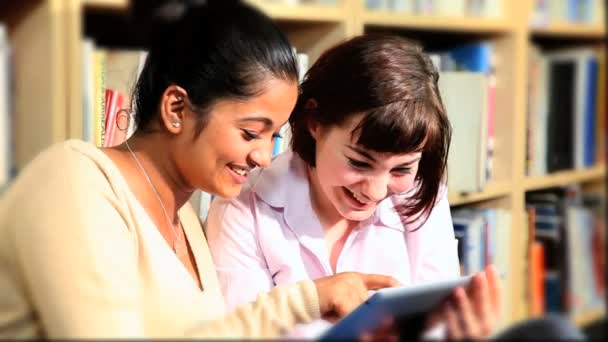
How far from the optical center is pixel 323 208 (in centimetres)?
68

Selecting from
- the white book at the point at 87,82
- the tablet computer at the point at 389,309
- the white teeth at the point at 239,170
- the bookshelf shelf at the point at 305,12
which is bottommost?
the tablet computer at the point at 389,309

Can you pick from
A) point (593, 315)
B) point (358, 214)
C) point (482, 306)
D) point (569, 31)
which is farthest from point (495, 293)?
point (569, 31)

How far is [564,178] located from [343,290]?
69cm

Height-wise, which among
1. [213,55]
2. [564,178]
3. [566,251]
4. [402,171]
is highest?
[213,55]

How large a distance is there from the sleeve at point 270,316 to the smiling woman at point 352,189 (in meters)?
0.09

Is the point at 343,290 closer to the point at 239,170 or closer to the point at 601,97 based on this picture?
the point at 239,170

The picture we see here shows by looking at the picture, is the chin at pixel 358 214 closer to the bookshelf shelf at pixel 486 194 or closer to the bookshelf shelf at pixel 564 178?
the bookshelf shelf at pixel 486 194

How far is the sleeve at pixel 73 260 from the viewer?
17.2 inches

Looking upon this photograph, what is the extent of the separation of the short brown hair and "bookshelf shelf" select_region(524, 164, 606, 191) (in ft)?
0.85

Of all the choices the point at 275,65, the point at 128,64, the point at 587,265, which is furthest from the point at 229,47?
the point at 587,265

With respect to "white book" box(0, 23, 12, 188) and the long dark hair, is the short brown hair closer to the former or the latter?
the long dark hair

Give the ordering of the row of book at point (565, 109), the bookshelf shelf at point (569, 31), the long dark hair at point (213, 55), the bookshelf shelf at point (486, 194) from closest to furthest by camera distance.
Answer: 1. the long dark hair at point (213, 55)
2. the bookshelf shelf at point (486, 194)
3. the row of book at point (565, 109)
4. the bookshelf shelf at point (569, 31)

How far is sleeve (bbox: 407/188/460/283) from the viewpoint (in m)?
0.67

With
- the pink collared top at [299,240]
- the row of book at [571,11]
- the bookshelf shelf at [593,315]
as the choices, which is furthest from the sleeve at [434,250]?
the row of book at [571,11]
